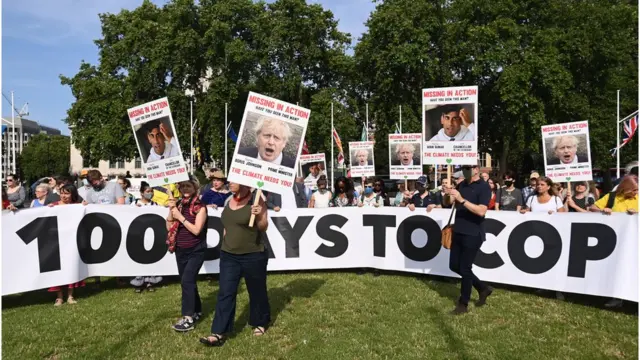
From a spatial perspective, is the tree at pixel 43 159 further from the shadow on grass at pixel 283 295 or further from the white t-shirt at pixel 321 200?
the shadow on grass at pixel 283 295

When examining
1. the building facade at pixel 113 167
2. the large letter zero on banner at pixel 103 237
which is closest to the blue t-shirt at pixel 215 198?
the large letter zero on banner at pixel 103 237

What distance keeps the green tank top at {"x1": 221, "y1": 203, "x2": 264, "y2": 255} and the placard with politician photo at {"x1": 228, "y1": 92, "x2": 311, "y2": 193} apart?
357mm

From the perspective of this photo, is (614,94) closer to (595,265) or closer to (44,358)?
(595,265)

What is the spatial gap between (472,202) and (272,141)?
2723 mm

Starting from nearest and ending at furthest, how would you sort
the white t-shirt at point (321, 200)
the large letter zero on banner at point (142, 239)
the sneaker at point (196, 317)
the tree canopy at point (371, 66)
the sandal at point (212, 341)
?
1. the sandal at point (212, 341)
2. the sneaker at point (196, 317)
3. the large letter zero on banner at point (142, 239)
4. the white t-shirt at point (321, 200)
5. the tree canopy at point (371, 66)

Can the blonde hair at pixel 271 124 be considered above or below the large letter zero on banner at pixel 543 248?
above

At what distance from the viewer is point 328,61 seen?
115 feet

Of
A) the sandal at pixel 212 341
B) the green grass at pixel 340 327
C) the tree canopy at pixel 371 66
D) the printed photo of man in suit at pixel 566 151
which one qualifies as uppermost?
the tree canopy at pixel 371 66

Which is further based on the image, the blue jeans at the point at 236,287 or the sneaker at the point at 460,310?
the sneaker at the point at 460,310

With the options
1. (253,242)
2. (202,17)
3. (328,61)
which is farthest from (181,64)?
(253,242)

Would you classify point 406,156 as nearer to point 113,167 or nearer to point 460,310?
point 460,310

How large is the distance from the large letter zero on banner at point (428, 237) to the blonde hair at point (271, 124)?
3.80 m

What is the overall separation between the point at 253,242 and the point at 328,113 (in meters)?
27.1

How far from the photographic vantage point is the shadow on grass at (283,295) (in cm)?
646
